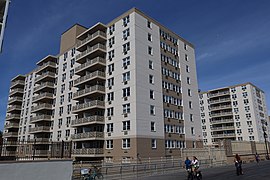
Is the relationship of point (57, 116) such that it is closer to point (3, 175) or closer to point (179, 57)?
point (179, 57)

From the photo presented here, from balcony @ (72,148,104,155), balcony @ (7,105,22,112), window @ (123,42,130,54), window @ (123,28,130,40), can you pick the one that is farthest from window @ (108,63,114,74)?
balcony @ (7,105,22,112)

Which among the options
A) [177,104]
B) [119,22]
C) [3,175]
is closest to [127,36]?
[119,22]

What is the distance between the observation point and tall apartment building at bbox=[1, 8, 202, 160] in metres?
34.6

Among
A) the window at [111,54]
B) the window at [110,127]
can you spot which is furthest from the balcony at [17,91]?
the window at [110,127]

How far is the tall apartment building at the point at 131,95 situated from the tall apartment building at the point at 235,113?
123 feet

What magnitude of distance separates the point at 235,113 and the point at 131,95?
184ft

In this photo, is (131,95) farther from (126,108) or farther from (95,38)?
(95,38)

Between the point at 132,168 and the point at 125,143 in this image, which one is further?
the point at 125,143

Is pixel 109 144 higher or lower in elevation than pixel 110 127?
lower

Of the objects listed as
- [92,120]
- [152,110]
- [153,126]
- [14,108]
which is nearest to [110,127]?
[92,120]

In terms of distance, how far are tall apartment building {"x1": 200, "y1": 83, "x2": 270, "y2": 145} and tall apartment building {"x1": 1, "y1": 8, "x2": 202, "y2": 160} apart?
3734 centimetres

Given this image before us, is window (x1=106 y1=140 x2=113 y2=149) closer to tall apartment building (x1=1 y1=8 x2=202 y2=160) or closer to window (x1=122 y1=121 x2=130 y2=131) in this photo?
tall apartment building (x1=1 y1=8 x2=202 y2=160)

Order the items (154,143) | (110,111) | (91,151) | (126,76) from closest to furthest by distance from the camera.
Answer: (154,143) < (91,151) < (126,76) < (110,111)

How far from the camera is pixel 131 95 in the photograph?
113 ft
